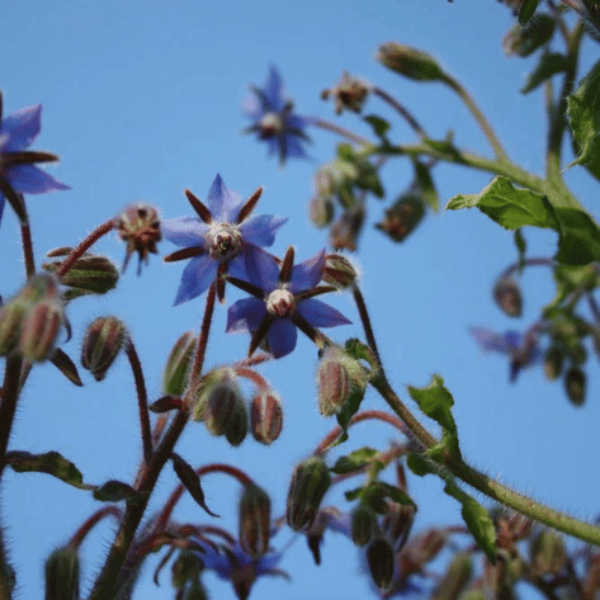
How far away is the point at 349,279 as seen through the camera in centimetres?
165

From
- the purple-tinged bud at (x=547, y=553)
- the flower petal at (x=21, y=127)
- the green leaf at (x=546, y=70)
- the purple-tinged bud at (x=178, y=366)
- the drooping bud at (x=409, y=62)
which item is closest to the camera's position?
the flower petal at (x=21, y=127)

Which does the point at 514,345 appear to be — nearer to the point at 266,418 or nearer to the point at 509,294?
the point at 509,294

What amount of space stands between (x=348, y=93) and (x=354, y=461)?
1.92 meters

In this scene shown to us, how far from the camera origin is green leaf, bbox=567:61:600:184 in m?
1.63

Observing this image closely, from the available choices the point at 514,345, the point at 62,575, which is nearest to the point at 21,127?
the point at 62,575

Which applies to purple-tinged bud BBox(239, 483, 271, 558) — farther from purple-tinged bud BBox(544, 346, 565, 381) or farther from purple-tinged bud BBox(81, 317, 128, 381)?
purple-tinged bud BBox(544, 346, 565, 381)

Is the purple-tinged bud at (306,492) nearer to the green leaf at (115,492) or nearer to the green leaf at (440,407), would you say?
the green leaf at (440,407)

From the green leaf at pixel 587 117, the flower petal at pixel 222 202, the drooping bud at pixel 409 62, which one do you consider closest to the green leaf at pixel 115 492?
the flower petal at pixel 222 202

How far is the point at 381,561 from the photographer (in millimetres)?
1924

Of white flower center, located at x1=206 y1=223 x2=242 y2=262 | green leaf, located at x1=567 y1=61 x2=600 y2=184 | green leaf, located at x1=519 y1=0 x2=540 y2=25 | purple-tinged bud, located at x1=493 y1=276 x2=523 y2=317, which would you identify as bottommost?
white flower center, located at x1=206 y1=223 x2=242 y2=262

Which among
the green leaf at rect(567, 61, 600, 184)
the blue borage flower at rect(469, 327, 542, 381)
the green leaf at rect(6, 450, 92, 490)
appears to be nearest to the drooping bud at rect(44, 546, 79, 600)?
the green leaf at rect(6, 450, 92, 490)

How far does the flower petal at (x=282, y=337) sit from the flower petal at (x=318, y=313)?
4 cm

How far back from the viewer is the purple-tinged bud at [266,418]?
1.57 metres

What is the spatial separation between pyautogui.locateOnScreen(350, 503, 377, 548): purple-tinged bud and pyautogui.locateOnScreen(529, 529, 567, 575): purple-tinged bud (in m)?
0.54
